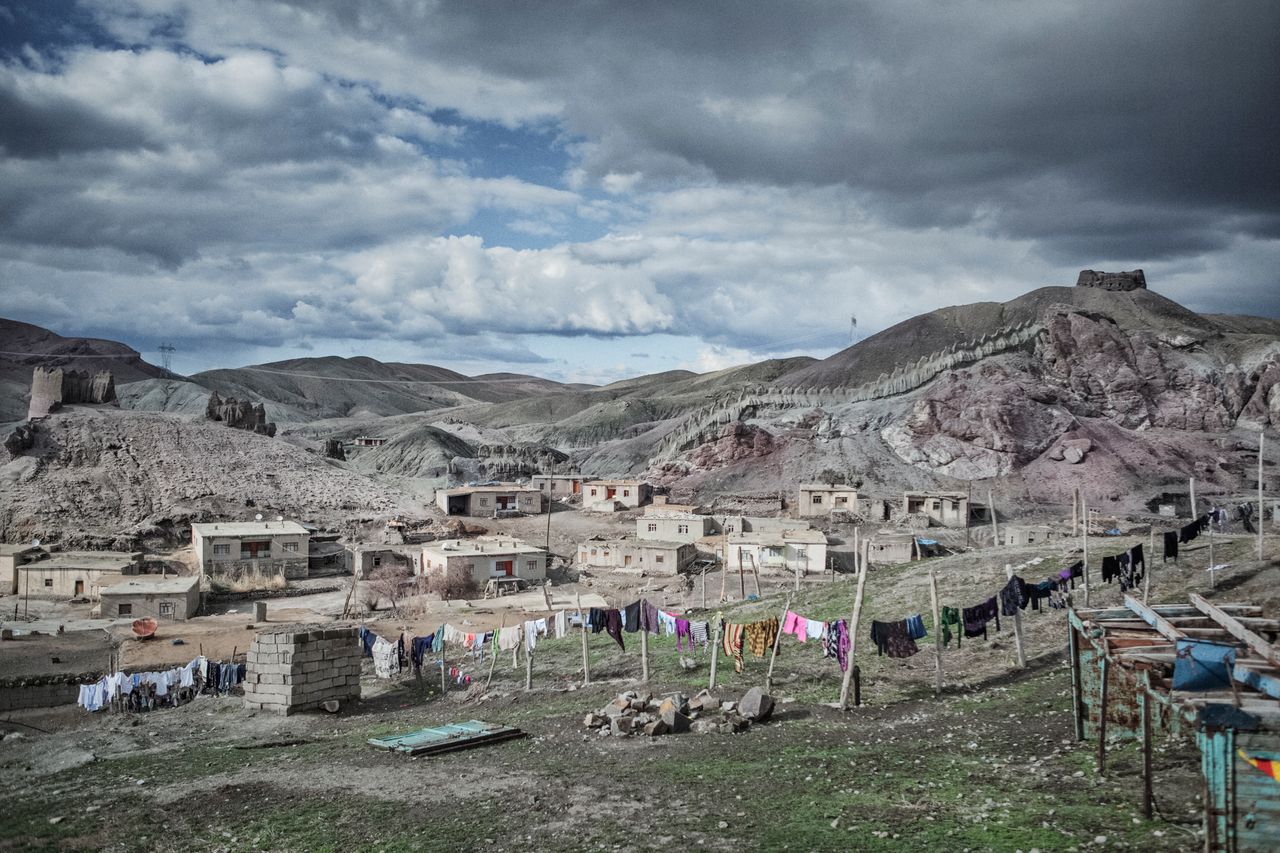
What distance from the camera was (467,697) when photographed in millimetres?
22891

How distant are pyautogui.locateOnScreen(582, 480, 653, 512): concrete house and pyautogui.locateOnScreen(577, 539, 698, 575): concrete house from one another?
1888cm

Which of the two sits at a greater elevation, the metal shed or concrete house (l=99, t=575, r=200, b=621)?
the metal shed

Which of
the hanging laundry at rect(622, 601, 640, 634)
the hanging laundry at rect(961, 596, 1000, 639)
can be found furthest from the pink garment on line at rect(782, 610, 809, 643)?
the hanging laundry at rect(622, 601, 640, 634)

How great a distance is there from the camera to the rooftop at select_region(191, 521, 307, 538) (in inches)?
2068

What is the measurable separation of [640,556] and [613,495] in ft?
77.9

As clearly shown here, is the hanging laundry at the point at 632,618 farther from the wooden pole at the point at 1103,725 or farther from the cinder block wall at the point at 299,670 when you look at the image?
the wooden pole at the point at 1103,725

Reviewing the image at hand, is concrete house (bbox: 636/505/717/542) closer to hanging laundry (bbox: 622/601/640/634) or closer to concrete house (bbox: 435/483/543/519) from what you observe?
concrete house (bbox: 435/483/543/519)

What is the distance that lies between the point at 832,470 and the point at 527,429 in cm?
8769

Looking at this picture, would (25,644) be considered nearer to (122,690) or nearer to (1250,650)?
(122,690)

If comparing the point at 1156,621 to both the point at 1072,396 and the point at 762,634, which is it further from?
the point at 1072,396

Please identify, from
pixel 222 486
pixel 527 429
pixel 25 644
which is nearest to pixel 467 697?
pixel 25 644

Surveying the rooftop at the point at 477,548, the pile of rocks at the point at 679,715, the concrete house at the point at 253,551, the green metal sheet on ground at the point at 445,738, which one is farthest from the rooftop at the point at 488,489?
the pile of rocks at the point at 679,715

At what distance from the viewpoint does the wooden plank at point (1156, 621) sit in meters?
10.9

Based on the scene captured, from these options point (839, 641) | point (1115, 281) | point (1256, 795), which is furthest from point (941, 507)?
point (1115, 281)
